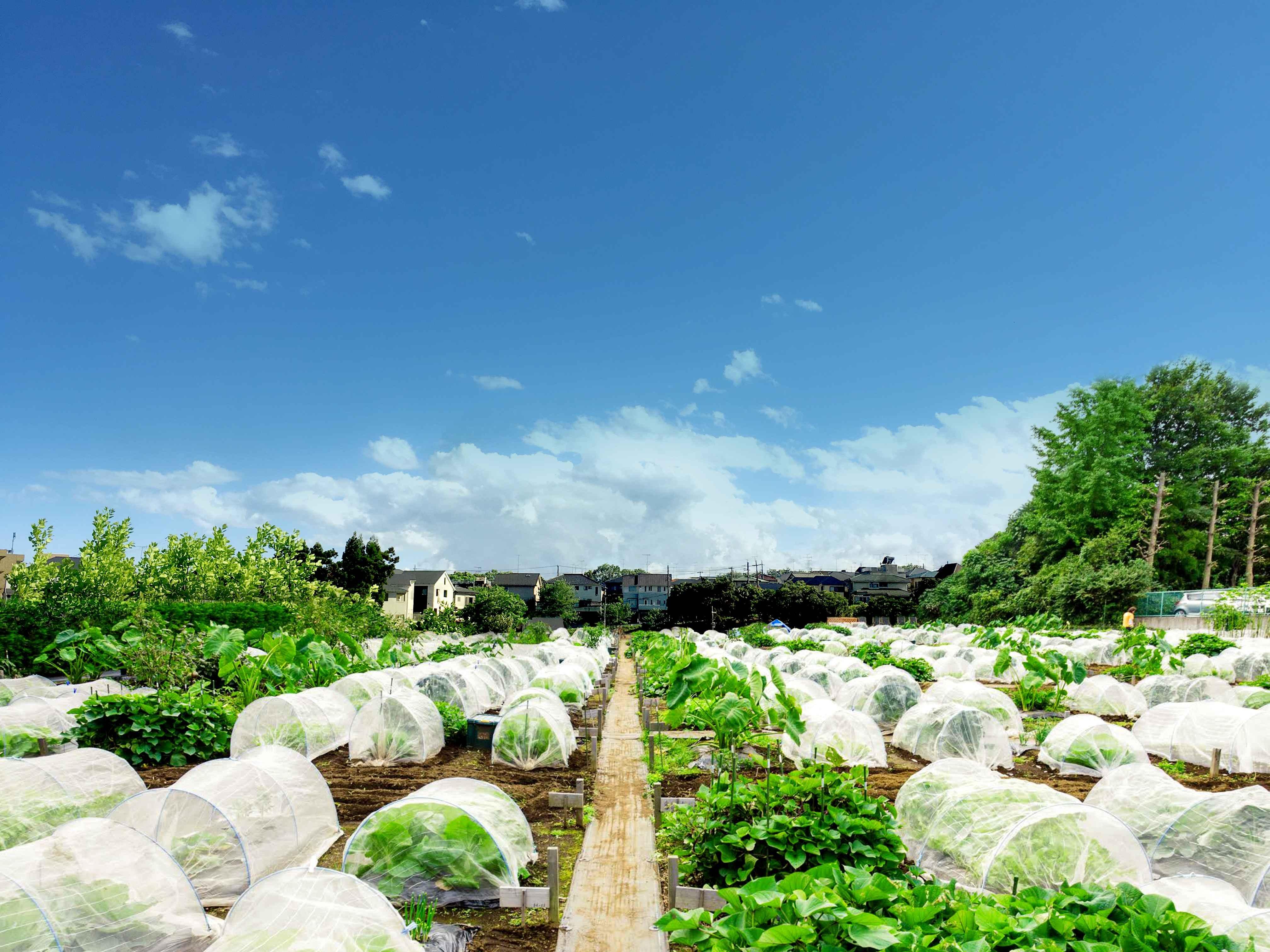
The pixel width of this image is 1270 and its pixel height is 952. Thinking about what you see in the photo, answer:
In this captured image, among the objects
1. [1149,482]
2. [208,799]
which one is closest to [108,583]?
[208,799]

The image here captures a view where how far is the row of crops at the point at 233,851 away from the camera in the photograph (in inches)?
216

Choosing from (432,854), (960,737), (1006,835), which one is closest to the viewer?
(1006,835)

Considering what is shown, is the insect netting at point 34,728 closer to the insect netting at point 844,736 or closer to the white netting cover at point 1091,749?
the insect netting at point 844,736

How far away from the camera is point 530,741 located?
14.0 m

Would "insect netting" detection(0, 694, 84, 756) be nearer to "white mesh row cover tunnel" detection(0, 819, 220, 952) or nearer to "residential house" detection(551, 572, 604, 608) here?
"white mesh row cover tunnel" detection(0, 819, 220, 952)

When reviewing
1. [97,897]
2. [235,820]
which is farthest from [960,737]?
[97,897]

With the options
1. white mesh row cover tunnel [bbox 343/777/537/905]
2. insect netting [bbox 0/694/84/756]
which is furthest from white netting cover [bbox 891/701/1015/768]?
insect netting [bbox 0/694/84/756]

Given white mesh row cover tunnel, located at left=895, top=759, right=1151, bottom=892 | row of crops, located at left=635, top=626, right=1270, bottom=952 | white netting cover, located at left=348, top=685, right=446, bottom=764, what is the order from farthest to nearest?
white netting cover, located at left=348, top=685, right=446, bottom=764, white mesh row cover tunnel, located at left=895, top=759, right=1151, bottom=892, row of crops, located at left=635, top=626, right=1270, bottom=952

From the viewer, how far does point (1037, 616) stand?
2859cm

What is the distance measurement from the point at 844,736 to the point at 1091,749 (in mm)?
4050

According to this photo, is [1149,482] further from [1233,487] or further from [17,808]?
[17,808]

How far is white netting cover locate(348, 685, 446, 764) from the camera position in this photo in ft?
45.6

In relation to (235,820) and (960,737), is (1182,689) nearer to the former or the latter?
(960,737)

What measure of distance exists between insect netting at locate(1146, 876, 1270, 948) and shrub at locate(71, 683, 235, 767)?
13.5 meters
